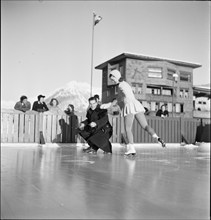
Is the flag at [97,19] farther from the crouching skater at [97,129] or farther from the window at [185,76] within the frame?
the window at [185,76]

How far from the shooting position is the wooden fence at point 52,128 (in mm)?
4762

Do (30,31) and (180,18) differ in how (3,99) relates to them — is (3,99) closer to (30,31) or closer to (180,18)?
(30,31)

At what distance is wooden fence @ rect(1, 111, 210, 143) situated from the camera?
476 cm

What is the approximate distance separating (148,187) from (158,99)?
12.2 metres

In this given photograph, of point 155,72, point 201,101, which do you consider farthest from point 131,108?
point 201,101

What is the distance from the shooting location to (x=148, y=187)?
3.62 feet

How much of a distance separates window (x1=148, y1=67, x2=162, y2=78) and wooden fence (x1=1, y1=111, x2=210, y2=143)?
17.2 ft

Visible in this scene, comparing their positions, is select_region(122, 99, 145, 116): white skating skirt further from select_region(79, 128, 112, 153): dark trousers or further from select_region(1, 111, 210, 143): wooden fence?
select_region(1, 111, 210, 143): wooden fence

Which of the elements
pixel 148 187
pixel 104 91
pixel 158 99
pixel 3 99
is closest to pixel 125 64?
pixel 104 91

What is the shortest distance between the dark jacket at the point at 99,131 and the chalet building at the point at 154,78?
4.01 meters

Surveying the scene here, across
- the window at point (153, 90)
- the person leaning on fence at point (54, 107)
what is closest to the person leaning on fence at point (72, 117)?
the person leaning on fence at point (54, 107)

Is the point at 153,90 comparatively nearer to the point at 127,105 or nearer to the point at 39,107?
the point at 39,107

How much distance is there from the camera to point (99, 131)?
10.2 feet

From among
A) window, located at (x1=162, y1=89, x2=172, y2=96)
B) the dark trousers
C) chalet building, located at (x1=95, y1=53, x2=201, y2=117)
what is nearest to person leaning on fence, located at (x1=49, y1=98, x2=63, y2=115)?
the dark trousers
